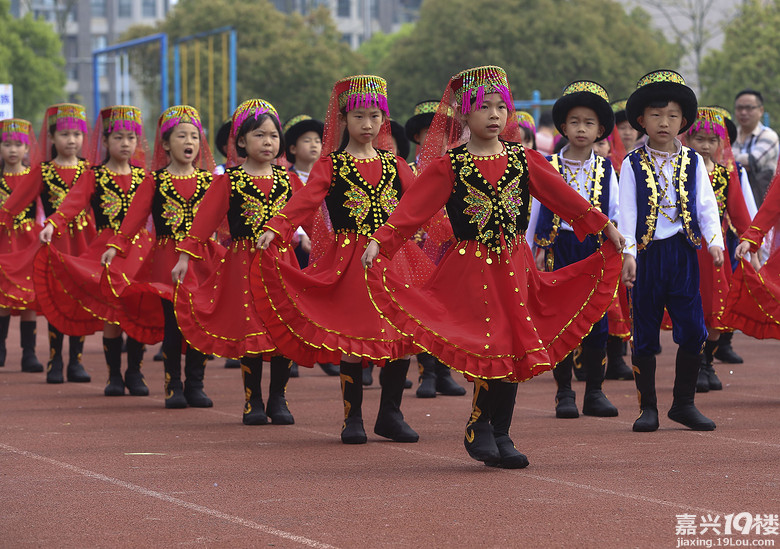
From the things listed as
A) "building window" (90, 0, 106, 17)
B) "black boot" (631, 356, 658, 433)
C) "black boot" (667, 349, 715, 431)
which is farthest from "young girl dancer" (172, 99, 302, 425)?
"building window" (90, 0, 106, 17)

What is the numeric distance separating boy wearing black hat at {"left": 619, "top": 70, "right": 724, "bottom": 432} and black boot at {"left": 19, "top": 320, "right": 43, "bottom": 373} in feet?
21.5

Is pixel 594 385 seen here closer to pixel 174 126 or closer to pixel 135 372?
pixel 174 126

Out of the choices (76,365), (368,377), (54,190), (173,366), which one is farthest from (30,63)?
(173,366)

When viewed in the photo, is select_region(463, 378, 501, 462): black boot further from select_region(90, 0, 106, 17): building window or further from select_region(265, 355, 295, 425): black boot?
select_region(90, 0, 106, 17): building window

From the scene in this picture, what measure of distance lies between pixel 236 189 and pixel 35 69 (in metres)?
41.9

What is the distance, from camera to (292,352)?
820 cm

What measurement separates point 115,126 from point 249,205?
2745mm

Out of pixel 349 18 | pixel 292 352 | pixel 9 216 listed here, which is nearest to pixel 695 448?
pixel 292 352

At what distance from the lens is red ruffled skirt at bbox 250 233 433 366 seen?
7.88 metres

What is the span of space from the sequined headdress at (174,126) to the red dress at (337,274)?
2.35 metres

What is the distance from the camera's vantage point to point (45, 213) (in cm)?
1227

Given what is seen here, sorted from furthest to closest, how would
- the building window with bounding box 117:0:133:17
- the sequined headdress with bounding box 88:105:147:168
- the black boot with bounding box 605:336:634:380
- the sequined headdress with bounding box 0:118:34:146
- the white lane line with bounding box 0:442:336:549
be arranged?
the building window with bounding box 117:0:133:17 → the sequined headdress with bounding box 0:118:34:146 → the black boot with bounding box 605:336:634:380 → the sequined headdress with bounding box 88:105:147:168 → the white lane line with bounding box 0:442:336:549

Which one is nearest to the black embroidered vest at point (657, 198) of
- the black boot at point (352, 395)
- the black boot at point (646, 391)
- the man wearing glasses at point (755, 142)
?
the black boot at point (646, 391)

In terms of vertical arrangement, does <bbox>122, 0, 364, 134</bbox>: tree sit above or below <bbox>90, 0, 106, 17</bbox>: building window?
below
